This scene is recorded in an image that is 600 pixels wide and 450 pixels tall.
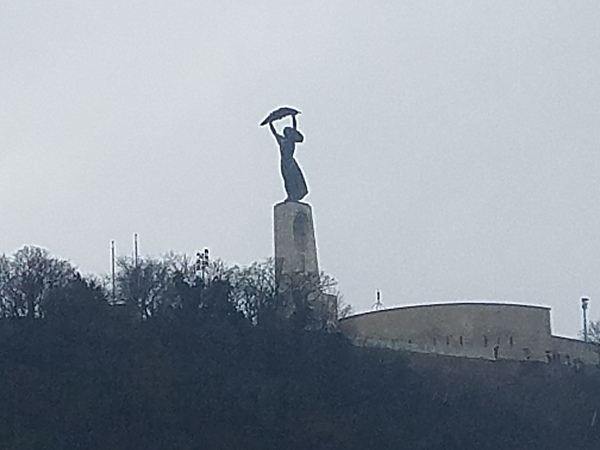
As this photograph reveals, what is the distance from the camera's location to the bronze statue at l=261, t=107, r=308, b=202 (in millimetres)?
44344

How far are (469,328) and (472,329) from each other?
0.28 ft

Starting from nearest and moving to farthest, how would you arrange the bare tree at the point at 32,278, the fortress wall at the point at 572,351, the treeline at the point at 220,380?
the treeline at the point at 220,380
the bare tree at the point at 32,278
the fortress wall at the point at 572,351

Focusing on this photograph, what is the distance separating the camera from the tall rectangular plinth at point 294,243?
142ft

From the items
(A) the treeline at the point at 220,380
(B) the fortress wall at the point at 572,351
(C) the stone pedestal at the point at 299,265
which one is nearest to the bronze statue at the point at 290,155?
(C) the stone pedestal at the point at 299,265

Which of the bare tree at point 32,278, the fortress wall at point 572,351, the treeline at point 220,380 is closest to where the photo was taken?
the treeline at point 220,380

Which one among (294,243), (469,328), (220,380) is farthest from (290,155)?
(220,380)

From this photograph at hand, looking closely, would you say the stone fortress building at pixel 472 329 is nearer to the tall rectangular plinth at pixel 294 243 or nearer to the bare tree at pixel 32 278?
the tall rectangular plinth at pixel 294 243

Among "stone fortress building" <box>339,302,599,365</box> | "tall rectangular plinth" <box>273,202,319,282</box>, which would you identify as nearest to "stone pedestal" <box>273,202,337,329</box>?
"tall rectangular plinth" <box>273,202,319,282</box>

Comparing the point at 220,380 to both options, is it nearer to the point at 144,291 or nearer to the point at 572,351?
the point at 144,291

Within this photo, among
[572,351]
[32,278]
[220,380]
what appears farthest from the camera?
[572,351]

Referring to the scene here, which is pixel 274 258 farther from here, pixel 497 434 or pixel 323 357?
pixel 497 434

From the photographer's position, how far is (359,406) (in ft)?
129

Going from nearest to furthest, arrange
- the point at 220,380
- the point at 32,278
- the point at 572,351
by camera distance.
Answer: the point at 220,380 < the point at 32,278 < the point at 572,351

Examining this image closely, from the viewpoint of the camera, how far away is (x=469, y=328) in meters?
44.6
